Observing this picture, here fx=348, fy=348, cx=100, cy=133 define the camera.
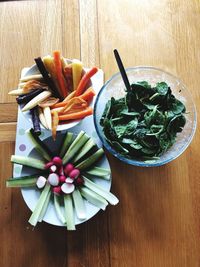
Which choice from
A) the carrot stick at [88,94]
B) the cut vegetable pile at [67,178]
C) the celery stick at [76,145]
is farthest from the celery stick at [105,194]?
the carrot stick at [88,94]

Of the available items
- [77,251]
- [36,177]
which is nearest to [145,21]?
[36,177]

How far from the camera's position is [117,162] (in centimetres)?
99

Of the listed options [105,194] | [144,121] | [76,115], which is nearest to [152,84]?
[144,121]

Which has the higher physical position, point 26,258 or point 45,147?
point 45,147

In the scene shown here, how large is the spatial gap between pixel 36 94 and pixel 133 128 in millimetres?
281

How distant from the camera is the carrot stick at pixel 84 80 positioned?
3.09 feet

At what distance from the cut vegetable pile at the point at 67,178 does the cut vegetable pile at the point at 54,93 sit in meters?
0.05

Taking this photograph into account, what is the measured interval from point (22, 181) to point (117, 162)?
0.88 feet

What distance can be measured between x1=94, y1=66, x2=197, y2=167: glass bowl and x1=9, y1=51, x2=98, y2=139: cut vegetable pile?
0.12ft

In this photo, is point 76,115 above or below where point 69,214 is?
above

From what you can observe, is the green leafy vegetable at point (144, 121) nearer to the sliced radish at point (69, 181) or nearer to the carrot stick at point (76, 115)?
the carrot stick at point (76, 115)

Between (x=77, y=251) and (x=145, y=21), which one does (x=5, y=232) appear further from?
(x=145, y=21)

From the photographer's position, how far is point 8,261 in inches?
38.6

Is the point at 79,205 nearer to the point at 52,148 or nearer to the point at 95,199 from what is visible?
the point at 95,199
